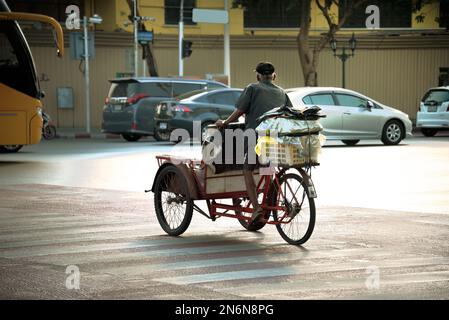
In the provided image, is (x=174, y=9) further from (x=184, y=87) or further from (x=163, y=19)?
(x=184, y=87)

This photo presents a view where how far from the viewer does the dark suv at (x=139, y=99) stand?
2822 cm

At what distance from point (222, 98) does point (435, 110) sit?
8.38 m

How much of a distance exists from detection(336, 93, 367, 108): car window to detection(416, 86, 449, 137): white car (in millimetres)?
6681

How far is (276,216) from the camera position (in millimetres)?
9734

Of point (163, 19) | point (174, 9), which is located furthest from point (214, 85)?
point (174, 9)

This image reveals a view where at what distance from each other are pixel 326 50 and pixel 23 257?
35620 mm

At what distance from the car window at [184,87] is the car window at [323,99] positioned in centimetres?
532

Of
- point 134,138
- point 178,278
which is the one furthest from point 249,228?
point 134,138

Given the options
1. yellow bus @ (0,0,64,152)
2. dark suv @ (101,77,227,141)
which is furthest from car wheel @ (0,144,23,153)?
dark suv @ (101,77,227,141)

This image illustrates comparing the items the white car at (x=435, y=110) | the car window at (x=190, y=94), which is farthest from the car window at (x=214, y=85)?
the white car at (x=435, y=110)

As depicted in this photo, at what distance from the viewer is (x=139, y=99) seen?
92.6 ft

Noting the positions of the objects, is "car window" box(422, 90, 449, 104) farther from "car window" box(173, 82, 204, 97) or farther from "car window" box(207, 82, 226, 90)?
"car window" box(173, 82, 204, 97)

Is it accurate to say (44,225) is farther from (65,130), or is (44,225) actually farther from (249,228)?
(65,130)

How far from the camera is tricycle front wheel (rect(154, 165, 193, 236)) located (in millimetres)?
10125
